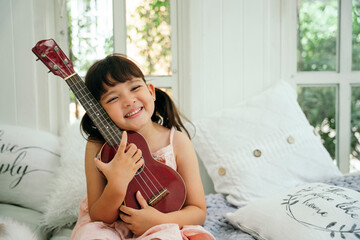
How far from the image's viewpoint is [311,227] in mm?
909

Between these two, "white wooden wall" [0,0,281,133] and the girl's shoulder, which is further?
"white wooden wall" [0,0,281,133]

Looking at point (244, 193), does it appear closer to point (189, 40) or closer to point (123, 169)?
point (123, 169)

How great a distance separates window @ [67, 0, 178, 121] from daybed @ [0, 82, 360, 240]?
0.30 m

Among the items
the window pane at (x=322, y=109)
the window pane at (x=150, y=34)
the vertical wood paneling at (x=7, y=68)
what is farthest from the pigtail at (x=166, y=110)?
the window pane at (x=322, y=109)

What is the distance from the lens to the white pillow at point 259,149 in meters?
1.42

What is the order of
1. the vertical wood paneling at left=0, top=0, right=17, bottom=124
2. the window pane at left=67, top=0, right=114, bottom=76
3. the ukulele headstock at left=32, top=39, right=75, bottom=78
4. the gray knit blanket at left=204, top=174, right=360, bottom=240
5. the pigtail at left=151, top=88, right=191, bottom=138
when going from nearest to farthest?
the ukulele headstock at left=32, top=39, right=75, bottom=78
the gray knit blanket at left=204, top=174, right=360, bottom=240
the pigtail at left=151, top=88, right=191, bottom=138
the vertical wood paneling at left=0, top=0, right=17, bottom=124
the window pane at left=67, top=0, right=114, bottom=76

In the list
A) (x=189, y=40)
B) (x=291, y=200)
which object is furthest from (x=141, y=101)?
(x=189, y=40)

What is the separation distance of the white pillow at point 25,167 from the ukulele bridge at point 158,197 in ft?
2.11

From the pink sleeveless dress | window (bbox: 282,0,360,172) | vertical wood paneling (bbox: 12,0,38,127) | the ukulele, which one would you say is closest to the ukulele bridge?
the ukulele

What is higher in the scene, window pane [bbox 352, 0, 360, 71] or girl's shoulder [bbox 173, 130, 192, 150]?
window pane [bbox 352, 0, 360, 71]

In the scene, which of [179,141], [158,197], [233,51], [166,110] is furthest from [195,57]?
[158,197]

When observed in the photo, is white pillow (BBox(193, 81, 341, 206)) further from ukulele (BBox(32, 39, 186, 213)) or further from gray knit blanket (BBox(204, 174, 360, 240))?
ukulele (BBox(32, 39, 186, 213))

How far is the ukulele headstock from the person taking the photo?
97 cm

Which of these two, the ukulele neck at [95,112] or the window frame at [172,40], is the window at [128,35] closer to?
the window frame at [172,40]
